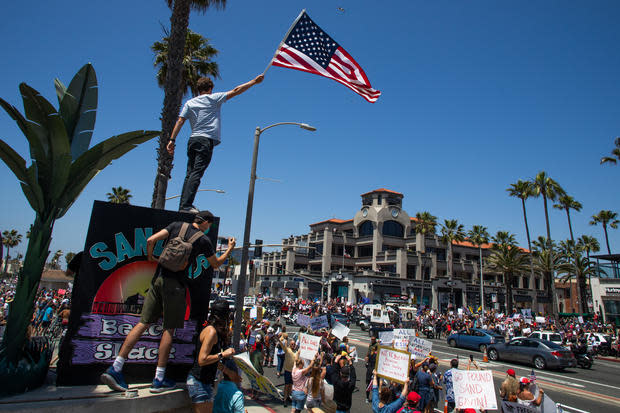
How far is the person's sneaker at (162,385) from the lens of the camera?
3377mm

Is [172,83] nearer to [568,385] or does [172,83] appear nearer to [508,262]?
[568,385]

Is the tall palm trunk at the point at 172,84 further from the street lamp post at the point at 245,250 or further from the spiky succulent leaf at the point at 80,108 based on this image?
the spiky succulent leaf at the point at 80,108

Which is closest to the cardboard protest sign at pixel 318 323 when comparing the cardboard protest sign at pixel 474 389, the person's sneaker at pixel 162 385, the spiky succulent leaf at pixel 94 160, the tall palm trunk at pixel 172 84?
the cardboard protest sign at pixel 474 389

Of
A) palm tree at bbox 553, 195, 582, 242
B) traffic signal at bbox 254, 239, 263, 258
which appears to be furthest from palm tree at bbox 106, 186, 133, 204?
palm tree at bbox 553, 195, 582, 242

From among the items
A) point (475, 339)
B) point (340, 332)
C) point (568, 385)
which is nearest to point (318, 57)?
point (340, 332)

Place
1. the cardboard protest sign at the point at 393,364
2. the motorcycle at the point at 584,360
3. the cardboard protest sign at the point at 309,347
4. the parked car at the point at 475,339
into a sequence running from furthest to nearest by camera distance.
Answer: the parked car at the point at 475,339 < the motorcycle at the point at 584,360 < the cardboard protest sign at the point at 309,347 < the cardboard protest sign at the point at 393,364

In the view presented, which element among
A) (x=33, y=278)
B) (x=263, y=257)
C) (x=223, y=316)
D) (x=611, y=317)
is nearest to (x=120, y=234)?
(x=33, y=278)

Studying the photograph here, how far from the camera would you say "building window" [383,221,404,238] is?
57.5 m

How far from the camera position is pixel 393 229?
5788 cm

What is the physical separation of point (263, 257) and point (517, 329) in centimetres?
5118

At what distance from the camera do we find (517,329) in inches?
1176

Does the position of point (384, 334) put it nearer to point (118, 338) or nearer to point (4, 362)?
point (118, 338)

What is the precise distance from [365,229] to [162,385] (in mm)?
57330

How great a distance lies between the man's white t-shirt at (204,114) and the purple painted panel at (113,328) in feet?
7.78
